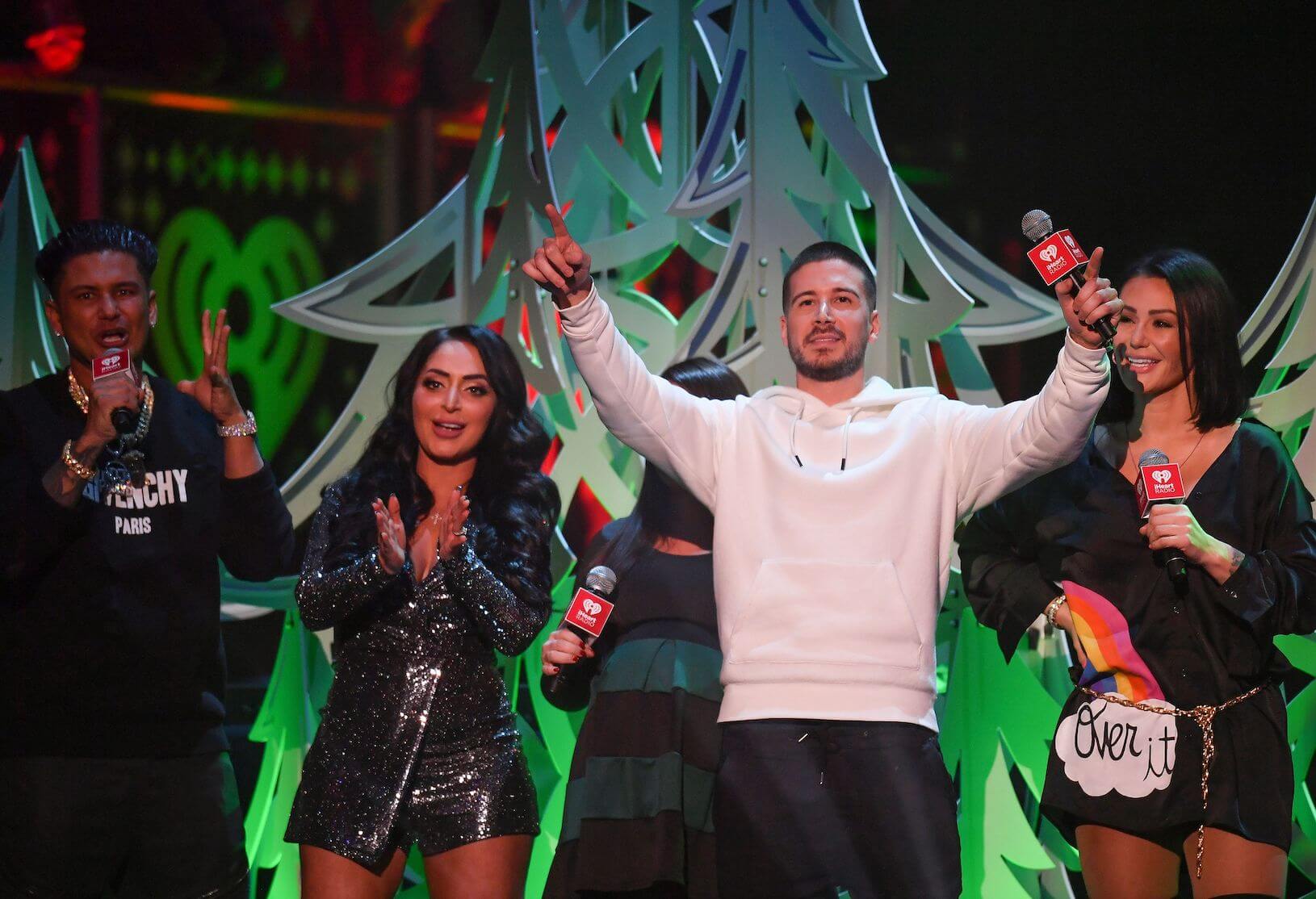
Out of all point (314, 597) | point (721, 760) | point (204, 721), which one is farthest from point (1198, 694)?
point (204, 721)

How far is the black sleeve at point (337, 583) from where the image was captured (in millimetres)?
2664

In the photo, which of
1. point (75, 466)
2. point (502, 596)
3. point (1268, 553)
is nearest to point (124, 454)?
point (75, 466)

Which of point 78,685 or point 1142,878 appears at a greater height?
point 78,685

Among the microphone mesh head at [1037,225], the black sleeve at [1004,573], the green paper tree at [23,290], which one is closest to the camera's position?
the microphone mesh head at [1037,225]

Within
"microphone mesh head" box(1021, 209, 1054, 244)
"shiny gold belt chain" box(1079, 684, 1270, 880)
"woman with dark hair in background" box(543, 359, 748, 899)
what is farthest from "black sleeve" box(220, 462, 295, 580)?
"shiny gold belt chain" box(1079, 684, 1270, 880)

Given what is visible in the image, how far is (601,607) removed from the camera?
248cm

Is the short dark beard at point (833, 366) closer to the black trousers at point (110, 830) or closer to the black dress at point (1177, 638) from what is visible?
the black dress at point (1177, 638)

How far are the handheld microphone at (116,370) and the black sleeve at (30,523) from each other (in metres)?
0.20

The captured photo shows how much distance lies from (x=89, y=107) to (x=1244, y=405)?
11.3 ft

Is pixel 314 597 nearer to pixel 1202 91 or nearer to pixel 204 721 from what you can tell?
pixel 204 721

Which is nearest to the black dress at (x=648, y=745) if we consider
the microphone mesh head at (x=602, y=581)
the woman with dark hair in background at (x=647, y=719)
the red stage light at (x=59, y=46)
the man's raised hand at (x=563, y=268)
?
the woman with dark hair in background at (x=647, y=719)

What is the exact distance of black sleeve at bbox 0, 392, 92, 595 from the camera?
2.71 m

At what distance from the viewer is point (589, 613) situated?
2484 millimetres

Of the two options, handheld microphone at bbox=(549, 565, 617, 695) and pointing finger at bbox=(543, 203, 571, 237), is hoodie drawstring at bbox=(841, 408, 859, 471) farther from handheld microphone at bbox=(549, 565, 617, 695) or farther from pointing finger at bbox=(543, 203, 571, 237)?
pointing finger at bbox=(543, 203, 571, 237)
